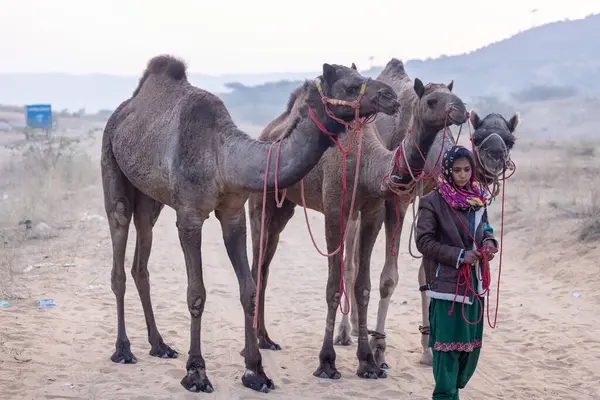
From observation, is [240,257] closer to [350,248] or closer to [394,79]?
[350,248]

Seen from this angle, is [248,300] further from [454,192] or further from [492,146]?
[492,146]

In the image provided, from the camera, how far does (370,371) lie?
718 cm

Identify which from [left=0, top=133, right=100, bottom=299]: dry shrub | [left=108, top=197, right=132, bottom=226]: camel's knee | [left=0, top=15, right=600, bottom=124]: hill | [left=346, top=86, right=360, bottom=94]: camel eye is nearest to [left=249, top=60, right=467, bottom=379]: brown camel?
[left=346, top=86, right=360, bottom=94]: camel eye

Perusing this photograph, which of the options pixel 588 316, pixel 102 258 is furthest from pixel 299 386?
pixel 102 258

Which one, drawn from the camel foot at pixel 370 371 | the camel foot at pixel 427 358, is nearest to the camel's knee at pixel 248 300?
the camel foot at pixel 370 371

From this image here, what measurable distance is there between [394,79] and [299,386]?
3686 millimetres

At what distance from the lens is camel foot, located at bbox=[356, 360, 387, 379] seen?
23.5 ft

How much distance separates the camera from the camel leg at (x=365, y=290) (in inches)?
283

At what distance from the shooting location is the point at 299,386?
22.7 feet

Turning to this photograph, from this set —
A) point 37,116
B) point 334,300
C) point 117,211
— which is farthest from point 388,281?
point 37,116

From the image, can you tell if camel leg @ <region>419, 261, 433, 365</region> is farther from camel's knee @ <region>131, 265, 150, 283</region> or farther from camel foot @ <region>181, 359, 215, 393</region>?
camel's knee @ <region>131, 265, 150, 283</region>

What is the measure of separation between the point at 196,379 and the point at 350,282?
2.63m

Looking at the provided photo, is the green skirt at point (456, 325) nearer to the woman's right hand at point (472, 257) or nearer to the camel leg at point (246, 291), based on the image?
the woman's right hand at point (472, 257)

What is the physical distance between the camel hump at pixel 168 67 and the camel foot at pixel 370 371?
3.36 m
